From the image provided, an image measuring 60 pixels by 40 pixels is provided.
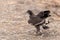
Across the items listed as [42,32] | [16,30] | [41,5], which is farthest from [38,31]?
[41,5]

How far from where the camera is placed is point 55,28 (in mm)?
7641

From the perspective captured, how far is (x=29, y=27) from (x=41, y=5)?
207 centimetres

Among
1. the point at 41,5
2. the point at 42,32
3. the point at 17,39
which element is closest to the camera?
the point at 17,39

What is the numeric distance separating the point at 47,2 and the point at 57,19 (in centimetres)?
165

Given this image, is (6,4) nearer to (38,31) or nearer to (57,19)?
(57,19)

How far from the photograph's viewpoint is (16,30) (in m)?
7.54

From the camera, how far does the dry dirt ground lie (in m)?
7.13

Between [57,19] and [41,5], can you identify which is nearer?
[57,19]

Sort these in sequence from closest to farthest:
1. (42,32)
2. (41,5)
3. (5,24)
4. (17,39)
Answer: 1. (17,39)
2. (42,32)
3. (5,24)
4. (41,5)

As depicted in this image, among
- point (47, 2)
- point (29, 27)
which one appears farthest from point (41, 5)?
point (29, 27)

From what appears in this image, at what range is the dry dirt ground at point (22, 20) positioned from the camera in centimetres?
713

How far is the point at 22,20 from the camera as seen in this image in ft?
27.3

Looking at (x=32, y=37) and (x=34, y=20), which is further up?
(x=34, y=20)

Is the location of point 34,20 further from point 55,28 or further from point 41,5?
point 41,5
